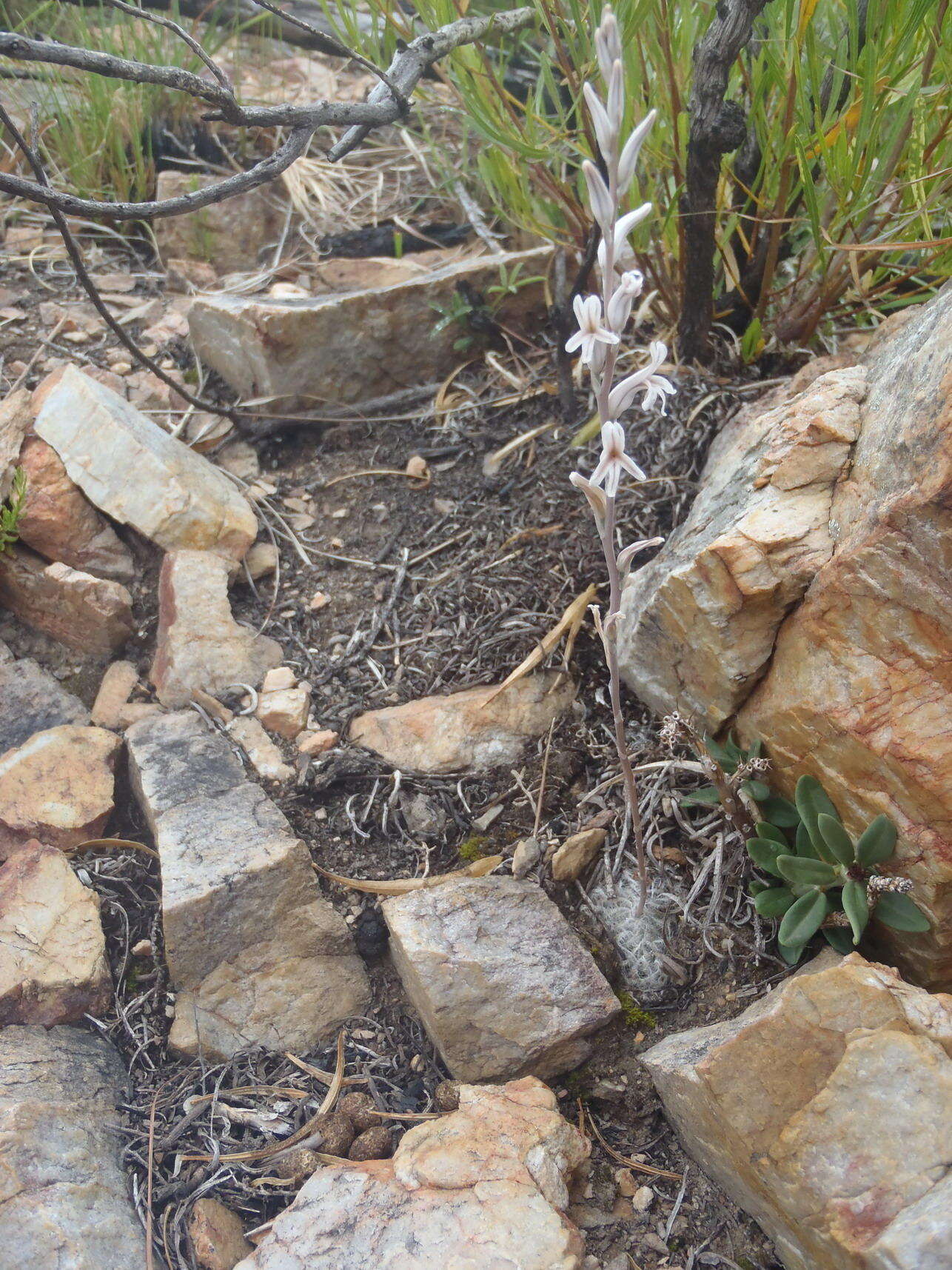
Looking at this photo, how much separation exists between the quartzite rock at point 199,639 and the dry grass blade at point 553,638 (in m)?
0.81

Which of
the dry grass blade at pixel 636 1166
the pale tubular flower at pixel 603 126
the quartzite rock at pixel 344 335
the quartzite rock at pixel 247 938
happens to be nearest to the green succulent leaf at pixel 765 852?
the dry grass blade at pixel 636 1166

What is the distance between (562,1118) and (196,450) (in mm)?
2832

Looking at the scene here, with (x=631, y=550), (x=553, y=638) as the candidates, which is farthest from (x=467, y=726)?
(x=631, y=550)

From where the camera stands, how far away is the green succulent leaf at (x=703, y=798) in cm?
253

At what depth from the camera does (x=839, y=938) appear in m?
2.24

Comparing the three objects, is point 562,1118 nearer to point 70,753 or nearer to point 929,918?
point 929,918

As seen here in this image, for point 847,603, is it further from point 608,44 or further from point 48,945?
point 48,945

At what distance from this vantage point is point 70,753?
289cm

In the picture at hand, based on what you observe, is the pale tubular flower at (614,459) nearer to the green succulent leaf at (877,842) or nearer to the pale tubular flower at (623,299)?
the pale tubular flower at (623,299)

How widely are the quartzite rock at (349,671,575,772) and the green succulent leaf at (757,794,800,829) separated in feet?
2.41

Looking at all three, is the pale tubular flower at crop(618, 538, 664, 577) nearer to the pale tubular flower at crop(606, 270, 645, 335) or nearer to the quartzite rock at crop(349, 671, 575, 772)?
the pale tubular flower at crop(606, 270, 645, 335)

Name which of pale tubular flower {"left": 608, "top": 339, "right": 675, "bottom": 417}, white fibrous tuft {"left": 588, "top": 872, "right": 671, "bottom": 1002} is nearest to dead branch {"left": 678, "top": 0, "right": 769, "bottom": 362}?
pale tubular flower {"left": 608, "top": 339, "right": 675, "bottom": 417}

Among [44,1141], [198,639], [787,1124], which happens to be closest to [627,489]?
[198,639]

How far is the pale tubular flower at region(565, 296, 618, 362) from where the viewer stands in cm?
177
